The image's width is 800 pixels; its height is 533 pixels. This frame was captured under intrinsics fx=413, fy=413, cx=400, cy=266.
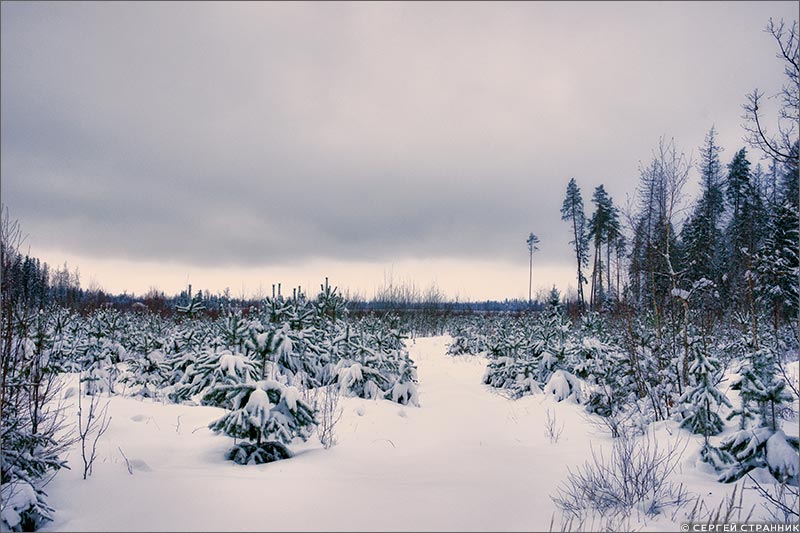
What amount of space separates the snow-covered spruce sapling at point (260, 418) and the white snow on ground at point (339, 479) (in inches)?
11.3

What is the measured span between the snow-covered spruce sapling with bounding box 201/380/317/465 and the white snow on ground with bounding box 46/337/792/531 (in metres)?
0.29

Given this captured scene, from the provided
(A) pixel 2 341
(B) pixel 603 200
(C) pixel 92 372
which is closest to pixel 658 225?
(A) pixel 2 341

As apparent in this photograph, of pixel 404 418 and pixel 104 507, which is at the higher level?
pixel 104 507

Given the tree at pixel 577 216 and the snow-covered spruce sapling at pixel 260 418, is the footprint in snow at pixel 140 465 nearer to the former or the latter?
the snow-covered spruce sapling at pixel 260 418

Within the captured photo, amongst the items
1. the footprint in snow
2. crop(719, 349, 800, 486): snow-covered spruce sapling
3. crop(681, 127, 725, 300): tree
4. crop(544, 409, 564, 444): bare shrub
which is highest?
crop(681, 127, 725, 300): tree

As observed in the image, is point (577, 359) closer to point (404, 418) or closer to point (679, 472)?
point (404, 418)

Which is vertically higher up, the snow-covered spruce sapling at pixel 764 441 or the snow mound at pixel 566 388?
the snow-covered spruce sapling at pixel 764 441

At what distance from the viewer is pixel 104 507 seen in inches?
149

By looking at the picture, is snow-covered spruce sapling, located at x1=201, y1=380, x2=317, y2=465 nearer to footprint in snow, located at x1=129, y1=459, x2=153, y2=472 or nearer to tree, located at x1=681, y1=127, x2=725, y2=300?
footprint in snow, located at x1=129, y1=459, x2=153, y2=472

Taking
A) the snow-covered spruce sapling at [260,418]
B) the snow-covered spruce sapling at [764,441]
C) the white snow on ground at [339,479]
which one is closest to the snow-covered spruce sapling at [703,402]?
the white snow on ground at [339,479]

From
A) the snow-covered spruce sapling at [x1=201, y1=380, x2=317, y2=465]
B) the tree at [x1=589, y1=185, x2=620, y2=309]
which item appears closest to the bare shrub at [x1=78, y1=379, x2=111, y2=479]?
the snow-covered spruce sapling at [x1=201, y1=380, x2=317, y2=465]

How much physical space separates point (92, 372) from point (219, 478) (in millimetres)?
9645

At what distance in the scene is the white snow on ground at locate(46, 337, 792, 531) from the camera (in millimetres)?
3613

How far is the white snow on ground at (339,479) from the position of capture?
11.9ft
